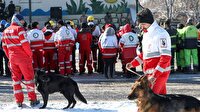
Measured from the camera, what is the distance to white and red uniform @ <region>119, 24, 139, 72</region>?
51.2 ft

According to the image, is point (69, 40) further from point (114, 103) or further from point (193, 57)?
point (114, 103)

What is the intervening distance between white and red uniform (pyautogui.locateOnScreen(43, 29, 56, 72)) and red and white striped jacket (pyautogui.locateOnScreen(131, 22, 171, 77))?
9132 millimetres

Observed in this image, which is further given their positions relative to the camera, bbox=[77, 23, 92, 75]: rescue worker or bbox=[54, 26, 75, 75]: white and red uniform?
bbox=[77, 23, 92, 75]: rescue worker

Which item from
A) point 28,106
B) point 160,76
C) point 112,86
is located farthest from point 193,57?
point 160,76

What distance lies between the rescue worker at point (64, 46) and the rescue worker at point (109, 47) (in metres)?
1.13

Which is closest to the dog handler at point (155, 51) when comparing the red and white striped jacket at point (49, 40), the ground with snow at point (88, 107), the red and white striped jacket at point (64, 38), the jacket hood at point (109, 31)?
the ground with snow at point (88, 107)

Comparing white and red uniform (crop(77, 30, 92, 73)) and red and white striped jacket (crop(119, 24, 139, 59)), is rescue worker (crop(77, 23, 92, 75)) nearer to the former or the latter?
white and red uniform (crop(77, 30, 92, 73))

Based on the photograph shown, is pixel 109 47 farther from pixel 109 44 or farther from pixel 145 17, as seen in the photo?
pixel 145 17

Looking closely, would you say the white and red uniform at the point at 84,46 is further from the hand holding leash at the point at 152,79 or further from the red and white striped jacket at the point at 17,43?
the hand holding leash at the point at 152,79

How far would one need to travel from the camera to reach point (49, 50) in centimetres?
1664

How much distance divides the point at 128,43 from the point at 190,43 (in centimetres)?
228

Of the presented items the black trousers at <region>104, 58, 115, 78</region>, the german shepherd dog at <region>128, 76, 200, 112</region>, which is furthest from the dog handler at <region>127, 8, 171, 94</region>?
the black trousers at <region>104, 58, 115, 78</region>

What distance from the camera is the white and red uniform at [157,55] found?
7.23m

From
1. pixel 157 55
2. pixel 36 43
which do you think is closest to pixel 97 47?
pixel 36 43
